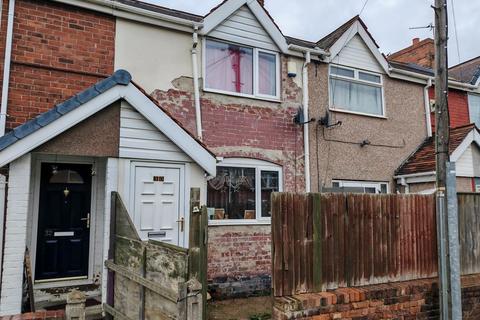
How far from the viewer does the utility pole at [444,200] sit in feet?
19.1

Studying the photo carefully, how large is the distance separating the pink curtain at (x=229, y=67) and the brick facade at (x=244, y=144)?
0.33 meters

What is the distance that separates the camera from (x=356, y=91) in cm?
1141

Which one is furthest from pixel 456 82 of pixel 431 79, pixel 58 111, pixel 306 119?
pixel 58 111

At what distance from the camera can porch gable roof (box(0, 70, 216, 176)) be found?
223 inches

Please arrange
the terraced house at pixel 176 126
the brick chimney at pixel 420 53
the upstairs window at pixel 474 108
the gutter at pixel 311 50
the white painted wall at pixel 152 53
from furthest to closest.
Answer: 1. the brick chimney at pixel 420 53
2. the upstairs window at pixel 474 108
3. the gutter at pixel 311 50
4. the white painted wall at pixel 152 53
5. the terraced house at pixel 176 126

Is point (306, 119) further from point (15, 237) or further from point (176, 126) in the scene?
point (15, 237)

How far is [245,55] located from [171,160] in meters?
4.14

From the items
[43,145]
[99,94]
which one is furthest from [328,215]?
[43,145]

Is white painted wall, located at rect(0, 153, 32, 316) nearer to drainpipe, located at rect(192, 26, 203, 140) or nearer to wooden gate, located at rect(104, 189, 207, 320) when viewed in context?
wooden gate, located at rect(104, 189, 207, 320)

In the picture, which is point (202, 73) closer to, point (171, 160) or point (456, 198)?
point (171, 160)

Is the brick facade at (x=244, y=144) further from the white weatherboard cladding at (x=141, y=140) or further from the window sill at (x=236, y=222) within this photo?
the white weatherboard cladding at (x=141, y=140)

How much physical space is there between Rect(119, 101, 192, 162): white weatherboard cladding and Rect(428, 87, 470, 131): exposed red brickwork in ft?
34.6

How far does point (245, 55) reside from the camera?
9.84 metres

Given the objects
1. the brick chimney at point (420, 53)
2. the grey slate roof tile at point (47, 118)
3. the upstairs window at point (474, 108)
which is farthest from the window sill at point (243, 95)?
the brick chimney at point (420, 53)
